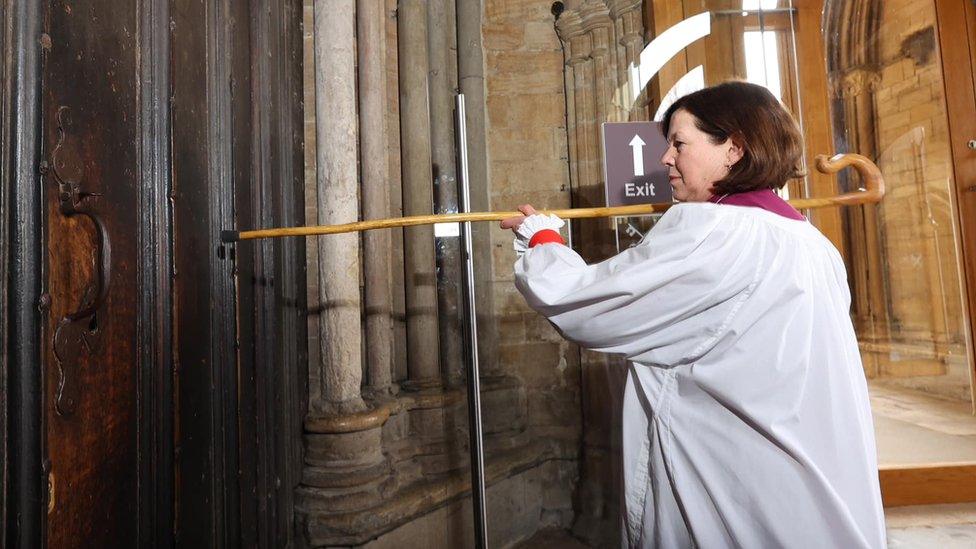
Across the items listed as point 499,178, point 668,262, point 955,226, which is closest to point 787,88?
point 955,226

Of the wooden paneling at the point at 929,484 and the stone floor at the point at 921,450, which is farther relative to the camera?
the wooden paneling at the point at 929,484

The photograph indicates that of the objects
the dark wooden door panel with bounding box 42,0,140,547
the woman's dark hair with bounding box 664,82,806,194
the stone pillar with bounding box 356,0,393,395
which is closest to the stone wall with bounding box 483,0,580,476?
the stone pillar with bounding box 356,0,393,395

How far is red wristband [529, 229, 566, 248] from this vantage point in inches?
48.1

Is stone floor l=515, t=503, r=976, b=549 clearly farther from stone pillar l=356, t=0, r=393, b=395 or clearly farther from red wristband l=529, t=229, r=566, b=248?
stone pillar l=356, t=0, r=393, b=395

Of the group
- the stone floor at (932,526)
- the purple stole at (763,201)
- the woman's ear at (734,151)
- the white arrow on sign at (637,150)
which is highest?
the white arrow on sign at (637,150)

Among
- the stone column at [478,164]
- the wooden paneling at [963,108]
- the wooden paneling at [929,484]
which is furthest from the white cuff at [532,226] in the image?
the wooden paneling at [963,108]

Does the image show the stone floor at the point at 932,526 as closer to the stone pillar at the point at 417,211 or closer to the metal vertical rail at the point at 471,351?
the metal vertical rail at the point at 471,351

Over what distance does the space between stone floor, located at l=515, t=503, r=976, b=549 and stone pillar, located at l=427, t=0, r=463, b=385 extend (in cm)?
214

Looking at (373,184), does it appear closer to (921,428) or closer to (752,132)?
(752,132)

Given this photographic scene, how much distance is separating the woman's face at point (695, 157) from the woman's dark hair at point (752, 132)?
0.01 meters

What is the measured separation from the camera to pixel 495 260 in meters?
3.04

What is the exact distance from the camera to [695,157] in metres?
1.20

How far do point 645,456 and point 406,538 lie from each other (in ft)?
5.05

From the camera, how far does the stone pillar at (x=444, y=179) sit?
2.79 meters
